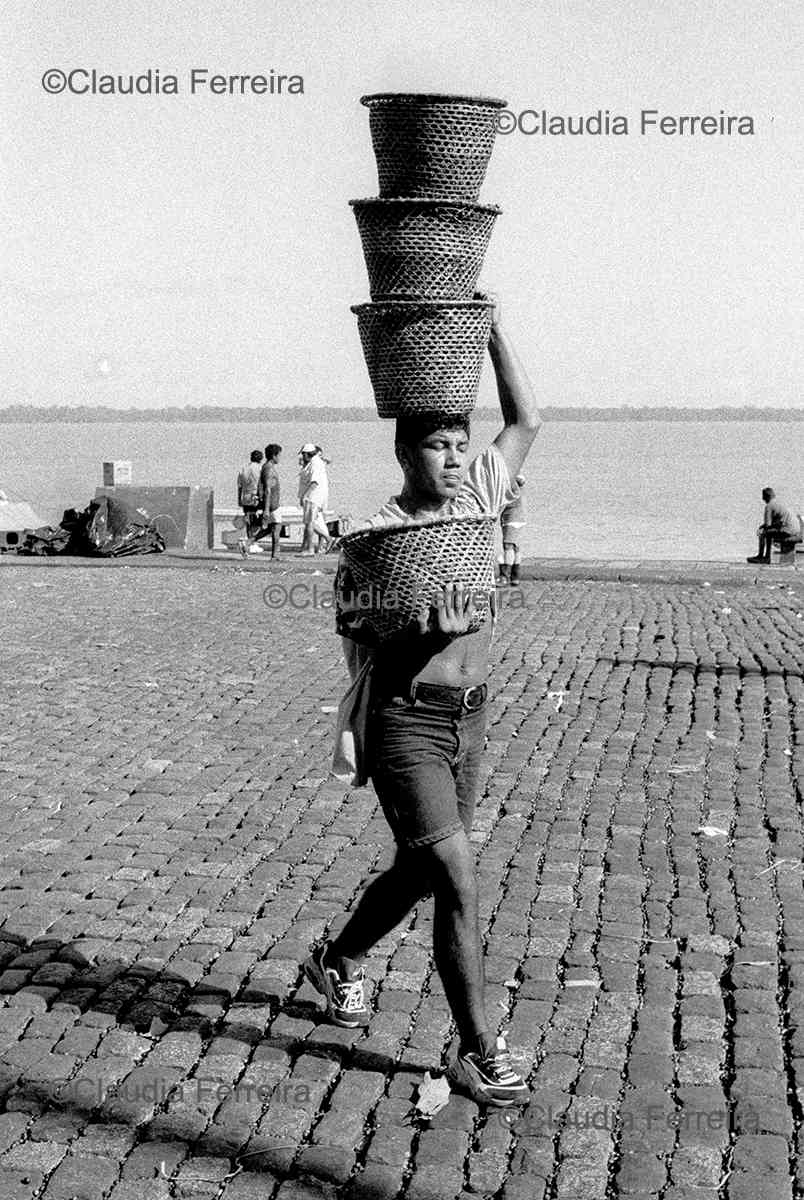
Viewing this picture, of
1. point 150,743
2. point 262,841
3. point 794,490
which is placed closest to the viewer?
point 262,841

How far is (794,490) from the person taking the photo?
8281 cm

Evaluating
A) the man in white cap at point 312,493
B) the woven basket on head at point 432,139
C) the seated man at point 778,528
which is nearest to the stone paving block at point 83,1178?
the woven basket on head at point 432,139

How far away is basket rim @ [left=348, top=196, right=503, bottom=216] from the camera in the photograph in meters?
4.78

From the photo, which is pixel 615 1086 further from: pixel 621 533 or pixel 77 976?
pixel 621 533

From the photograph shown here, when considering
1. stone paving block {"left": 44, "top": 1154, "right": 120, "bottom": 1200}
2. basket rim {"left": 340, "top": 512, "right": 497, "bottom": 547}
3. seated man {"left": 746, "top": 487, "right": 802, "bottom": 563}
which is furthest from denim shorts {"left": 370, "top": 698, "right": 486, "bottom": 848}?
seated man {"left": 746, "top": 487, "right": 802, "bottom": 563}

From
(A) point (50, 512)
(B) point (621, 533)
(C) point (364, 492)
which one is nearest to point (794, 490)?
(C) point (364, 492)

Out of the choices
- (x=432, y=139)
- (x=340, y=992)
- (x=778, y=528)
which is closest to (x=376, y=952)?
(x=340, y=992)

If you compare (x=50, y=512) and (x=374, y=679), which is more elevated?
(x=374, y=679)

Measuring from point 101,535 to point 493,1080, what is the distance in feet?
62.5

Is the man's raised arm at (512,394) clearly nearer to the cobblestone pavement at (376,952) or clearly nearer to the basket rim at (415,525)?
the basket rim at (415,525)

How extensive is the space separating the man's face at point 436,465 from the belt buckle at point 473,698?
54 centimetres

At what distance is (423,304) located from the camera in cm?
453

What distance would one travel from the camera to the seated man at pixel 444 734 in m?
4.41

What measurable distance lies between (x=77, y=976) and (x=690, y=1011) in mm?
1986
